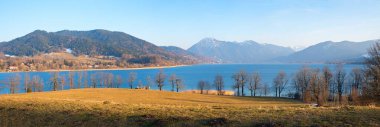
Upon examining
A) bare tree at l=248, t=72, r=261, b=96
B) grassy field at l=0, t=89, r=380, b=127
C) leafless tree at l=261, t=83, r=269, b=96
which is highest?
grassy field at l=0, t=89, r=380, b=127

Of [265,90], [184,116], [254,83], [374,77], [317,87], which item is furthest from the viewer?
[254,83]

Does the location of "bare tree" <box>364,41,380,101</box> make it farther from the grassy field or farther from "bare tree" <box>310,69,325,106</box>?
the grassy field

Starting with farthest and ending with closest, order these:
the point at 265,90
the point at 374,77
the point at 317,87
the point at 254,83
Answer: the point at 254,83 < the point at 265,90 < the point at 317,87 < the point at 374,77

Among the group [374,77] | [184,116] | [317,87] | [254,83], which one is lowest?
[254,83]

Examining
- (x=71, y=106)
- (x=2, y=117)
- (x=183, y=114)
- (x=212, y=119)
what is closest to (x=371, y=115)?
(x=212, y=119)

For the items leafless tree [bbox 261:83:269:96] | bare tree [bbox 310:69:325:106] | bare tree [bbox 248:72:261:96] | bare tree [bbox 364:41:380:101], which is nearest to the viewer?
bare tree [bbox 364:41:380:101]

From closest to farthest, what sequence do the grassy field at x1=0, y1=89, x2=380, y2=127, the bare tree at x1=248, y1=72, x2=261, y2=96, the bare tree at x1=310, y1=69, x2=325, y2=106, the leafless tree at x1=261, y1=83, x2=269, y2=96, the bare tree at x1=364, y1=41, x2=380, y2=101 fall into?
the grassy field at x1=0, y1=89, x2=380, y2=127 → the bare tree at x1=364, y1=41, x2=380, y2=101 → the bare tree at x1=310, y1=69, x2=325, y2=106 → the bare tree at x1=248, y1=72, x2=261, y2=96 → the leafless tree at x1=261, y1=83, x2=269, y2=96

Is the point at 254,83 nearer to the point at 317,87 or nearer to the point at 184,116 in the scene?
the point at 317,87

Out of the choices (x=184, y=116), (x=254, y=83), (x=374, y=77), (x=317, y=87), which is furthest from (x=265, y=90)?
(x=184, y=116)

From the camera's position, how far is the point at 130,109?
21.6 meters

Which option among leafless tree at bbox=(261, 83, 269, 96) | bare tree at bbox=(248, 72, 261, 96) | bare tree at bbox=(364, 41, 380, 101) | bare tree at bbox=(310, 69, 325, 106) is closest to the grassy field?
bare tree at bbox=(364, 41, 380, 101)

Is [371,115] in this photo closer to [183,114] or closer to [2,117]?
[183,114]

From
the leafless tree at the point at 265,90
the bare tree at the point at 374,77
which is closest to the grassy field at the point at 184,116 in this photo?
the bare tree at the point at 374,77

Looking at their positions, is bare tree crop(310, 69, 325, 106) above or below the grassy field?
below
